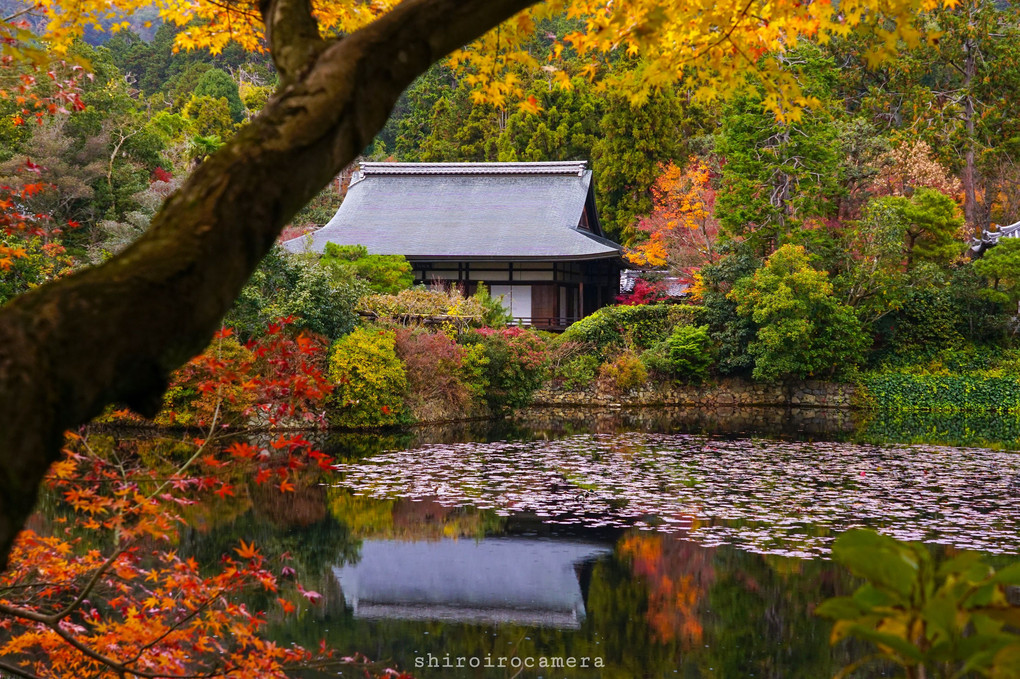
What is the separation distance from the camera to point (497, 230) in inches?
1047

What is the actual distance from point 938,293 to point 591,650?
18.7m

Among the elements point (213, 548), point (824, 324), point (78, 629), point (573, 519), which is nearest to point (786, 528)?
point (573, 519)

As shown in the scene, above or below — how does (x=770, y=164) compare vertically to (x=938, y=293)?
above

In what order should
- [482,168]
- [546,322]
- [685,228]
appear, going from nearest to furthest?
[685,228], [546,322], [482,168]

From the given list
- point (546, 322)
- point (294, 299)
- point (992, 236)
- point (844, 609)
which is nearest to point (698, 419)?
point (546, 322)

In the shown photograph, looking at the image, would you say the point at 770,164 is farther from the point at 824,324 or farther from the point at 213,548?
the point at 213,548

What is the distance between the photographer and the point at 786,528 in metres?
9.00

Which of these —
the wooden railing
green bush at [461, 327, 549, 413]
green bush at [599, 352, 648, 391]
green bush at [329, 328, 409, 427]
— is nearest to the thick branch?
green bush at [329, 328, 409, 427]

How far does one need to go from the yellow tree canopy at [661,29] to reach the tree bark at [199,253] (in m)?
1.43

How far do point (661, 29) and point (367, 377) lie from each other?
1314cm

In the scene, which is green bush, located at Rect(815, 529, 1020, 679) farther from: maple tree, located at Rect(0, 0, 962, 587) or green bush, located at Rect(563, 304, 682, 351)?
green bush, located at Rect(563, 304, 682, 351)

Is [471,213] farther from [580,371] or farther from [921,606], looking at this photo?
[921,606]

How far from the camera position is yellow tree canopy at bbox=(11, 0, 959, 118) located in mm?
3100

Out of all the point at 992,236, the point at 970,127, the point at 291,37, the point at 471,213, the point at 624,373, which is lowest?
the point at 624,373
